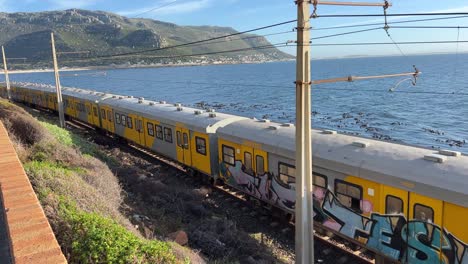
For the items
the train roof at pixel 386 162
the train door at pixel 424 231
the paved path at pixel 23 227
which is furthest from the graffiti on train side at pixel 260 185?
the paved path at pixel 23 227

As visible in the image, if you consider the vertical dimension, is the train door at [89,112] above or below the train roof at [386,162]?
below

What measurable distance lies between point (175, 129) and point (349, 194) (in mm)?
10745

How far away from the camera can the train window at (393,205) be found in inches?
375

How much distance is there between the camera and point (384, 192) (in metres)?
9.82

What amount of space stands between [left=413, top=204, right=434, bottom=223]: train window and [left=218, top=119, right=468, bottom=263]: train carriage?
0.07 feet

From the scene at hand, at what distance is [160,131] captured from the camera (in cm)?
2125

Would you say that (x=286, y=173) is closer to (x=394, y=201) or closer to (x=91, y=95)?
(x=394, y=201)

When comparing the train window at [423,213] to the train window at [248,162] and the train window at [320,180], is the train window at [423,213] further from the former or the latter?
the train window at [248,162]

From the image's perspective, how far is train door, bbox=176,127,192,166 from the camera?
18.6m

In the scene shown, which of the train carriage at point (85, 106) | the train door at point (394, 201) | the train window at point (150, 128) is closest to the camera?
the train door at point (394, 201)

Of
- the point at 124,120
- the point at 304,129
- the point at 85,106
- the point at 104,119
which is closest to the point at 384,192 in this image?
the point at 304,129

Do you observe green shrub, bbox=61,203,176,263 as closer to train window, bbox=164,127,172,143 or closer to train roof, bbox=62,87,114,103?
train window, bbox=164,127,172,143

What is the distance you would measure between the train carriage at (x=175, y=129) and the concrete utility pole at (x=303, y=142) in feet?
26.5

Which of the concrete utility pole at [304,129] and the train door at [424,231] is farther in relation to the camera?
the train door at [424,231]
